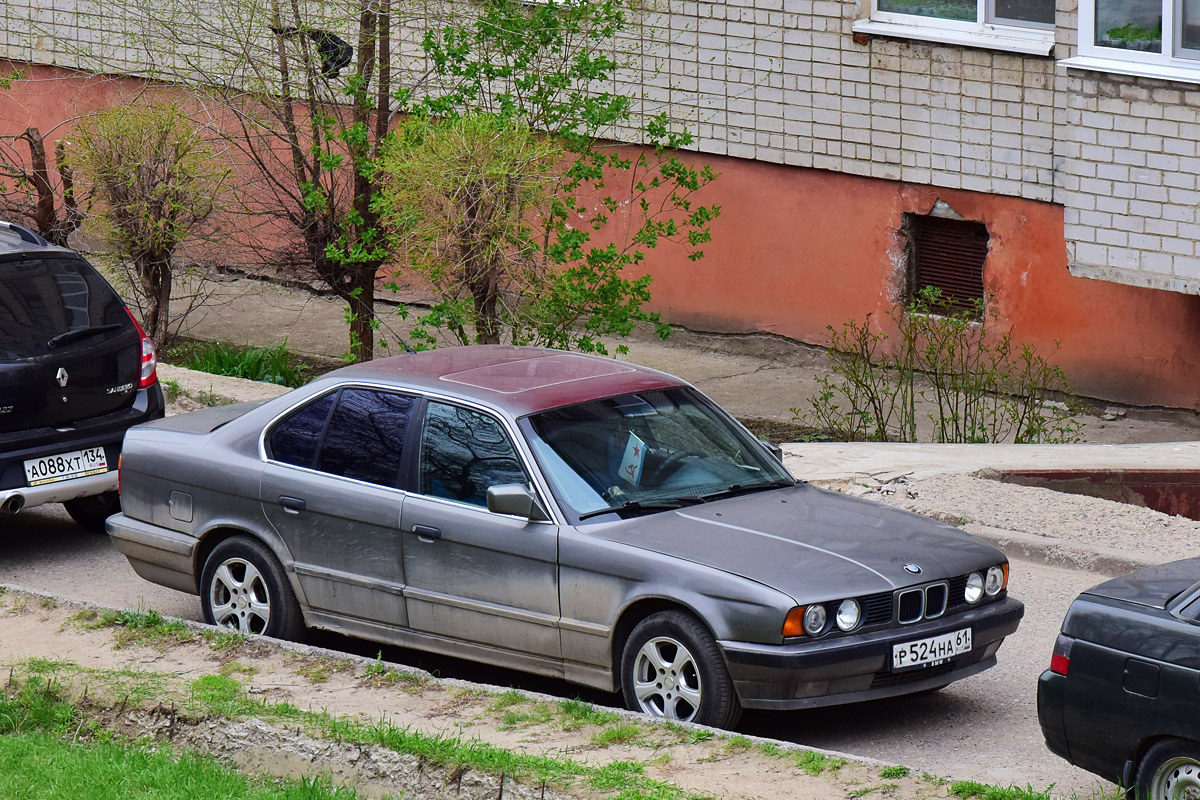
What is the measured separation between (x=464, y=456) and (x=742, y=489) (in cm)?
118

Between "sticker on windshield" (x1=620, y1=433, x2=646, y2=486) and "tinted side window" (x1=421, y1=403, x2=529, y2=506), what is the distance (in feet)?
1.36

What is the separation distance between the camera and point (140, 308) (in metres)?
13.5

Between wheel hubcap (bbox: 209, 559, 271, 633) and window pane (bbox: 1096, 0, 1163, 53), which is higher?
window pane (bbox: 1096, 0, 1163, 53)

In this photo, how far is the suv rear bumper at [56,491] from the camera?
8469mm

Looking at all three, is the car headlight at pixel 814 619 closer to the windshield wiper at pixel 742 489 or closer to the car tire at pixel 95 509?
the windshield wiper at pixel 742 489

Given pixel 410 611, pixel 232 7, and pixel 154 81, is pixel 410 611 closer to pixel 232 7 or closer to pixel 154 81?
pixel 232 7

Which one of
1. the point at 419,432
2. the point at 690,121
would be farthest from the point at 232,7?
the point at 419,432

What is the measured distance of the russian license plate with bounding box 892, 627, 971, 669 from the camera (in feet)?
20.2

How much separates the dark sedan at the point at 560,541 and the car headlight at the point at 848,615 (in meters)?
0.01

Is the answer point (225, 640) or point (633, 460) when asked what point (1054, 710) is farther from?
point (225, 640)

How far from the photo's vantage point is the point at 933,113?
527 inches

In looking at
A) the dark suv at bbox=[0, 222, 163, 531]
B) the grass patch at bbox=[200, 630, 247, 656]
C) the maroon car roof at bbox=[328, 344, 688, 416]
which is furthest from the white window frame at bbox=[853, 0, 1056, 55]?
the grass patch at bbox=[200, 630, 247, 656]

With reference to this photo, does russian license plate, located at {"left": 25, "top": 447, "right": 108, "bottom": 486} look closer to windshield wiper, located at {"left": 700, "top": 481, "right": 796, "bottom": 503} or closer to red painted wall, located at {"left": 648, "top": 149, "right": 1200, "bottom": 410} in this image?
windshield wiper, located at {"left": 700, "top": 481, "right": 796, "bottom": 503}

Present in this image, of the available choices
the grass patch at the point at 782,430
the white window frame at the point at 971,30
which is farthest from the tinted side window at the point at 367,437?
the white window frame at the point at 971,30
